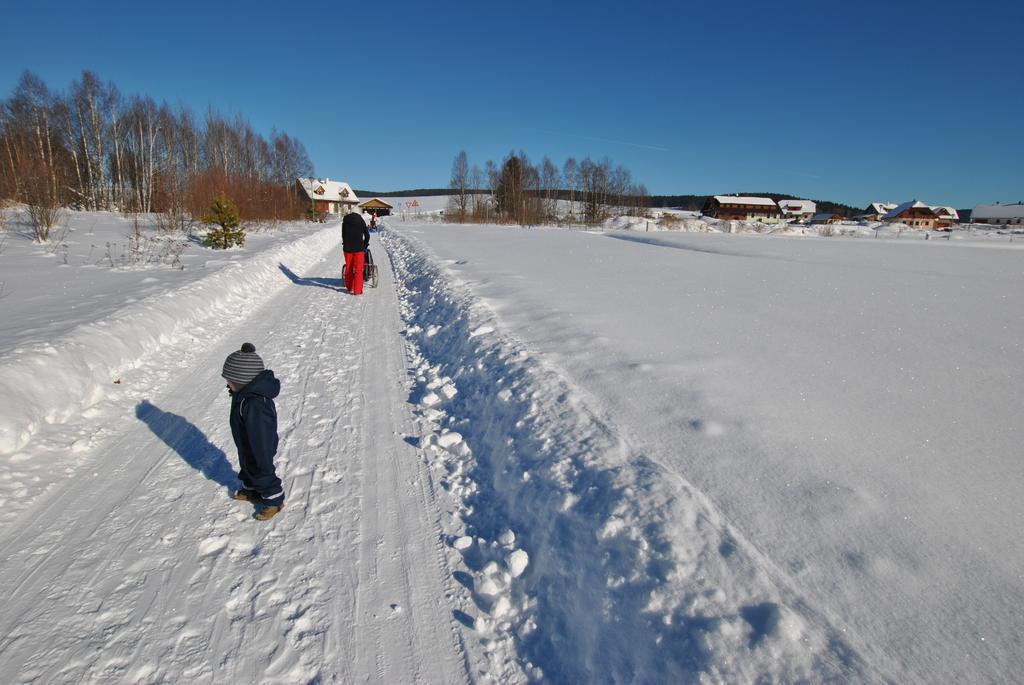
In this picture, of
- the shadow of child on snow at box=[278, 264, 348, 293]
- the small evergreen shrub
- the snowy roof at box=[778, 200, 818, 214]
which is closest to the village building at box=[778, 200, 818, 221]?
the snowy roof at box=[778, 200, 818, 214]

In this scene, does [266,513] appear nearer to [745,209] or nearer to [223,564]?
[223,564]

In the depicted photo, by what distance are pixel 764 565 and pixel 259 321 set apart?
8026 mm

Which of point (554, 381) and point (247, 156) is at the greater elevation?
point (247, 156)

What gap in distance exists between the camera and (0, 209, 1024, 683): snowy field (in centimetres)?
201

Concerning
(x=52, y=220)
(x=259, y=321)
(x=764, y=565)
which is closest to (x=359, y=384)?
(x=259, y=321)

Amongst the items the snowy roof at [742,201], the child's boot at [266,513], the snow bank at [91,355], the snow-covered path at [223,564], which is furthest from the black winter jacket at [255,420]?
the snowy roof at [742,201]

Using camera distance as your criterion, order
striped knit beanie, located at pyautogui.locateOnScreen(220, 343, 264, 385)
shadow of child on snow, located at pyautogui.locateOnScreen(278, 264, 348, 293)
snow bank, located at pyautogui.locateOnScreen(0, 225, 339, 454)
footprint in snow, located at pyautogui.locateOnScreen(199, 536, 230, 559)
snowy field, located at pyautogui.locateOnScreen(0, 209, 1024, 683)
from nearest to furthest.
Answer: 1. snowy field, located at pyautogui.locateOnScreen(0, 209, 1024, 683)
2. footprint in snow, located at pyautogui.locateOnScreen(199, 536, 230, 559)
3. striped knit beanie, located at pyautogui.locateOnScreen(220, 343, 264, 385)
4. snow bank, located at pyautogui.locateOnScreen(0, 225, 339, 454)
5. shadow of child on snow, located at pyautogui.locateOnScreen(278, 264, 348, 293)

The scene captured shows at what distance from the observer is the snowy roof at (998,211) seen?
74.1 m

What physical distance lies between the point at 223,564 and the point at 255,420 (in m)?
0.86

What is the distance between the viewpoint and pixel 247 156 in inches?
1889

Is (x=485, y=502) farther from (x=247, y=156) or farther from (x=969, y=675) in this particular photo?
(x=247, y=156)

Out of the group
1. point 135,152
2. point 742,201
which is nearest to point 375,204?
point 135,152

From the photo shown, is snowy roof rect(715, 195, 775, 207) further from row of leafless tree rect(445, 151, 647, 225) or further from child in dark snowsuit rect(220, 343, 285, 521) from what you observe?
child in dark snowsuit rect(220, 343, 285, 521)

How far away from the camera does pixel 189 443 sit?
12.8 feet
